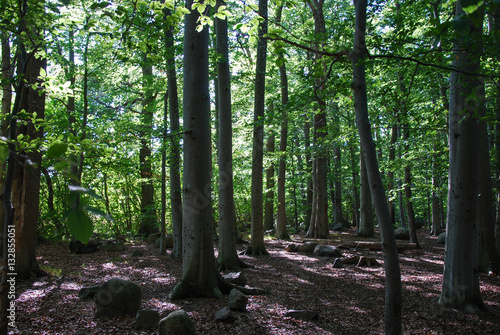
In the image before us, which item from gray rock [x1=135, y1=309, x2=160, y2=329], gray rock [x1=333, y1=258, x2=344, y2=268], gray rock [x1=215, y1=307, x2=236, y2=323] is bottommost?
gray rock [x1=333, y1=258, x2=344, y2=268]

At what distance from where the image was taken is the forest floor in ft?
15.3

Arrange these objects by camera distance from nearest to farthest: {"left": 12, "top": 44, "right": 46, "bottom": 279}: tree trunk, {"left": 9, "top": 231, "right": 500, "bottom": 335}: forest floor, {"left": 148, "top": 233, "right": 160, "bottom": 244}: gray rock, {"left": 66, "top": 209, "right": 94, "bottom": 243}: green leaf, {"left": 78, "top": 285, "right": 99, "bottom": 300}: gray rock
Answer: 1. {"left": 66, "top": 209, "right": 94, "bottom": 243}: green leaf
2. {"left": 9, "top": 231, "right": 500, "bottom": 335}: forest floor
3. {"left": 78, "top": 285, "right": 99, "bottom": 300}: gray rock
4. {"left": 12, "top": 44, "right": 46, "bottom": 279}: tree trunk
5. {"left": 148, "top": 233, "right": 160, "bottom": 244}: gray rock

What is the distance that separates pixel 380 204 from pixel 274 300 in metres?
3.33

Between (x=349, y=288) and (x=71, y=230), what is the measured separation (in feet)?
24.2

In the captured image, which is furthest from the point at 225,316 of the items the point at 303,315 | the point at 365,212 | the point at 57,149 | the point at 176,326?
the point at 365,212

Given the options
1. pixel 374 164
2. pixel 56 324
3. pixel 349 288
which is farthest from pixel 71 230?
pixel 349 288

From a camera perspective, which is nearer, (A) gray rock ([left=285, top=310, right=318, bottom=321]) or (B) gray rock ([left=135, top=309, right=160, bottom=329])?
(B) gray rock ([left=135, top=309, right=160, bottom=329])

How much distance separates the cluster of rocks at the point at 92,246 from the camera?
11.3 meters

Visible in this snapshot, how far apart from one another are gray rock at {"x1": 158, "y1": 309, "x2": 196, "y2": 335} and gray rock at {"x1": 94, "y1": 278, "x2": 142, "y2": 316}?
1.13 metres

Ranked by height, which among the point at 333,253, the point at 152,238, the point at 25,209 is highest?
the point at 25,209

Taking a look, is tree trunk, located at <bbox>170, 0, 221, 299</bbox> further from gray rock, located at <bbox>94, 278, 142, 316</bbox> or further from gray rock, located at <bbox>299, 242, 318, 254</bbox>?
gray rock, located at <bbox>299, 242, 318, 254</bbox>

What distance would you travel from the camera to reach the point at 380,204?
3609 mm

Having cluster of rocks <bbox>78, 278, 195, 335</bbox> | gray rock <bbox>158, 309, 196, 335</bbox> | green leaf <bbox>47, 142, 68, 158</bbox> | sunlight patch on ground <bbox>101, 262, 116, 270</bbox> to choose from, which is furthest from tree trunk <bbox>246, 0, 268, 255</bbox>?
green leaf <bbox>47, 142, 68, 158</bbox>

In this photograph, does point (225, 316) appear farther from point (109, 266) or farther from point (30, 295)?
point (109, 266)
